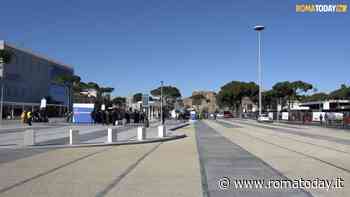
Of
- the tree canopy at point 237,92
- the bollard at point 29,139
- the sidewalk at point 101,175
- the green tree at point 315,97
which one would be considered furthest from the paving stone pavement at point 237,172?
the green tree at point 315,97

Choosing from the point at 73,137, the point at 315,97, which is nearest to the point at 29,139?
the point at 73,137

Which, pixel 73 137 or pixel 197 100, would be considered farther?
pixel 197 100

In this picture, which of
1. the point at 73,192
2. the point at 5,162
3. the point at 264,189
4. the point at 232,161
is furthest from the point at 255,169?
the point at 5,162

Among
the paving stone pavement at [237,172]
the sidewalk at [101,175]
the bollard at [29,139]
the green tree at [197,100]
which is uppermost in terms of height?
the green tree at [197,100]

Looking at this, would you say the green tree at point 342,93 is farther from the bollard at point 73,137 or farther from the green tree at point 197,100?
the bollard at point 73,137

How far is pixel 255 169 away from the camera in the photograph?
515 inches

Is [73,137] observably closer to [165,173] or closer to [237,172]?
[165,173]

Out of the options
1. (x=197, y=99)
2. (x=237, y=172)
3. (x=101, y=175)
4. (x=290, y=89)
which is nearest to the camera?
(x=101, y=175)

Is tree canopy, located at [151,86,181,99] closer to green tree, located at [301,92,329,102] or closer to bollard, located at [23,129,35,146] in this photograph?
green tree, located at [301,92,329,102]

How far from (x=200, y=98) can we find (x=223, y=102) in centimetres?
3870

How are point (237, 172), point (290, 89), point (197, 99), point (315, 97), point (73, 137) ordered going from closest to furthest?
point (237, 172) < point (73, 137) < point (290, 89) < point (315, 97) < point (197, 99)

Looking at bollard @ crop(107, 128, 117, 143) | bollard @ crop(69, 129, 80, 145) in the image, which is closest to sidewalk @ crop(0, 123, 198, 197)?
bollard @ crop(69, 129, 80, 145)

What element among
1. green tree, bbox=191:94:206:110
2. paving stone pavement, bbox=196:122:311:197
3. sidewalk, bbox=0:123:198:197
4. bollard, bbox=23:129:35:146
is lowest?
paving stone pavement, bbox=196:122:311:197

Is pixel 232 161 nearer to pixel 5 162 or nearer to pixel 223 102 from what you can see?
pixel 5 162
